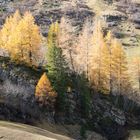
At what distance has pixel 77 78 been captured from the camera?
310 ft

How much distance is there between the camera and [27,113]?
3187 inches

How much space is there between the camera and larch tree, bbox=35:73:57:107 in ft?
273

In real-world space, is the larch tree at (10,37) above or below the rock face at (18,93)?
above

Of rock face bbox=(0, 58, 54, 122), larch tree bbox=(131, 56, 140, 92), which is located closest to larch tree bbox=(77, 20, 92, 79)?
rock face bbox=(0, 58, 54, 122)

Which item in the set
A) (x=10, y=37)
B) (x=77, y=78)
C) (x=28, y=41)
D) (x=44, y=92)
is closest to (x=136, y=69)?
(x=77, y=78)

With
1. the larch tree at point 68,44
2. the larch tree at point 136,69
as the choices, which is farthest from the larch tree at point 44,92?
the larch tree at point 136,69

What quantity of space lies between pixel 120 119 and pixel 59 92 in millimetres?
17096

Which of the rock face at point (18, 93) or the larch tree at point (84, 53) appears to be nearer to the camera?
the rock face at point (18, 93)

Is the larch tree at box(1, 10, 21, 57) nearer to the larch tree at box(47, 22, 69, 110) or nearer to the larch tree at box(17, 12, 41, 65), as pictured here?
the larch tree at box(17, 12, 41, 65)

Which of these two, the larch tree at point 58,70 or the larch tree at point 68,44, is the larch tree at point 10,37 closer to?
the larch tree at point 58,70

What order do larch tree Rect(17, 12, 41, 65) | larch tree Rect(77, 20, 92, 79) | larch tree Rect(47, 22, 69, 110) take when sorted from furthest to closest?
larch tree Rect(77, 20, 92, 79) → larch tree Rect(17, 12, 41, 65) → larch tree Rect(47, 22, 69, 110)

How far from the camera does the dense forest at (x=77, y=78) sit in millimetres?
85438

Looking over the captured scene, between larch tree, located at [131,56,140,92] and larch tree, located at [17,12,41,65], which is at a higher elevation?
larch tree, located at [17,12,41,65]

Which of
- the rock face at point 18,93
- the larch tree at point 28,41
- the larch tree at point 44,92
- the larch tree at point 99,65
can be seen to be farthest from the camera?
the larch tree at point 99,65
